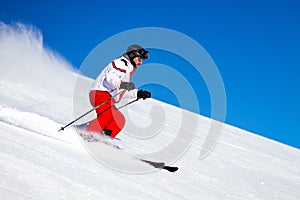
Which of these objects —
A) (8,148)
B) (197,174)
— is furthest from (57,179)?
(197,174)

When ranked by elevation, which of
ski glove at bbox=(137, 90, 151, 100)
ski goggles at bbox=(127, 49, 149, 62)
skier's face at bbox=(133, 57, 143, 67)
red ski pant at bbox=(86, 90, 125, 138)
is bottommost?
red ski pant at bbox=(86, 90, 125, 138)

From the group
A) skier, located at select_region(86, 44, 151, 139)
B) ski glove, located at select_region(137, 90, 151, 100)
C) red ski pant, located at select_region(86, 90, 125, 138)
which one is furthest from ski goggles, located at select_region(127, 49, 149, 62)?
red ski pant, located at select_region(86, 90, 125, 138)

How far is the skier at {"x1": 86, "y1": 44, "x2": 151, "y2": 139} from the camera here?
5.80 metres

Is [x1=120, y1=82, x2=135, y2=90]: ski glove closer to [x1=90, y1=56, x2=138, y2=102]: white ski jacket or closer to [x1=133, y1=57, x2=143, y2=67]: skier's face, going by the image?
[x1=90, y1=56, x2=138, y2=102]: white ski jacket

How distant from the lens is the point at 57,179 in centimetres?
312

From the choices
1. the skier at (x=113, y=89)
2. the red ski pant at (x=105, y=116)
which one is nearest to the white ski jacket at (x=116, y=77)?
the skier at (x=113, y=89)

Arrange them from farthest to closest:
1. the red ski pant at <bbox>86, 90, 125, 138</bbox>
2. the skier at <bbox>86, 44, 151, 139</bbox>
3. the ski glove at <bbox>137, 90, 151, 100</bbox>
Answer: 1. the red ski pant at <bbox>86, 90, 125, 138</bbox>
2. the skier at <bbox>86, 44, 151, 139</bbox>
3. the ski glove at <bbox>137, 90, 151, 100</bbox>

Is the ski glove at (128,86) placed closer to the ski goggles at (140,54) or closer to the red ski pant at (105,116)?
the red ski pant at (105,116)

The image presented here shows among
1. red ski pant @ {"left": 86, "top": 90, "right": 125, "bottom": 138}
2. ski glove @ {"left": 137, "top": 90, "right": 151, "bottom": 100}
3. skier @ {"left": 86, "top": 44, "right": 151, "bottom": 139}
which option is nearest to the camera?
ski glove @ {"left": 137, "top": 90, "right": 151, "bottom": 100}

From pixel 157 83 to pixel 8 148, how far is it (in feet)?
19.0

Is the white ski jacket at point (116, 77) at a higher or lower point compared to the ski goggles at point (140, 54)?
lower

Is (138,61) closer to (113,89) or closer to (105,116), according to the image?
(113,89)

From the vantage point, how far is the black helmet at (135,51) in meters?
5.95

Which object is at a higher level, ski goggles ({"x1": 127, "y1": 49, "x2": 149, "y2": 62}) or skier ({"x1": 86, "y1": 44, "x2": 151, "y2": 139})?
ski goggles ({"x1": 127, "y1": 49, "x2": 149, "y2": 62})
